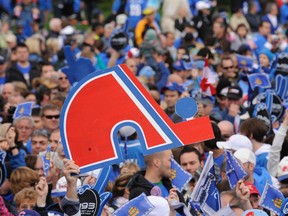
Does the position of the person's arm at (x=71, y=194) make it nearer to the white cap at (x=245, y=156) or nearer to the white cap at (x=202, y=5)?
the white cap at (x=245, y=156)

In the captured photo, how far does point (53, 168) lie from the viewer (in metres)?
11.0

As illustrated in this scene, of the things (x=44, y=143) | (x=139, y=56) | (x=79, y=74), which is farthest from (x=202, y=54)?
(x=44, y=143)

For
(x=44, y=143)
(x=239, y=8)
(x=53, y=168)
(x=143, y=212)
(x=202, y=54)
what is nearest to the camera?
(x=143, y=212)

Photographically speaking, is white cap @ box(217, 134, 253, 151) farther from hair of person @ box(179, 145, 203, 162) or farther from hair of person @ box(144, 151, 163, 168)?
hair of person @ box(144, 151, 163, 168)

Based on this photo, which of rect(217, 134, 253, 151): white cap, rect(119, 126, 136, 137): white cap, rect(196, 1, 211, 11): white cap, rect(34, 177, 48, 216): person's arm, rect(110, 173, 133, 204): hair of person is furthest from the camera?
rect(196, 1, 211, 11): white cap

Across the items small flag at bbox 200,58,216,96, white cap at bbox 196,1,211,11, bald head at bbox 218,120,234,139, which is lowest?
bald head at bbox 218,120,234,139

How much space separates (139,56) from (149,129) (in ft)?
34.9

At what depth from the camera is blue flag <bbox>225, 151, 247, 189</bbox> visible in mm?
9422

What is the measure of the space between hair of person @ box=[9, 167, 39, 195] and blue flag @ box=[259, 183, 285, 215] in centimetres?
254

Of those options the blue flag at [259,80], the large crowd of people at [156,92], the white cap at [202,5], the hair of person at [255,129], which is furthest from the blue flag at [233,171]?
the white cap at [202,5]

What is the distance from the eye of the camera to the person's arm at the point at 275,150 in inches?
445

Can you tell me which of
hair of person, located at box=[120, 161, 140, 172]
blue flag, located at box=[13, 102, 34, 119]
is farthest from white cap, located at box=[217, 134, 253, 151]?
blue flag, located at box=[13, 102, 34, 119]

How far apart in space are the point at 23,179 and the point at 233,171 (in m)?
2.16

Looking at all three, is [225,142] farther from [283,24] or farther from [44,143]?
[283,24]
